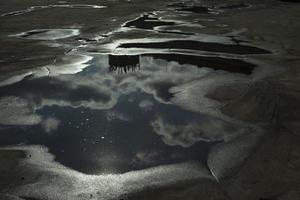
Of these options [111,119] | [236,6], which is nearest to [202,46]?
[111,119]

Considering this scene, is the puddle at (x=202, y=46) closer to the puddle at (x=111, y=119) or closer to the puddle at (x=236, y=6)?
the puddle at (x=111, y=119)

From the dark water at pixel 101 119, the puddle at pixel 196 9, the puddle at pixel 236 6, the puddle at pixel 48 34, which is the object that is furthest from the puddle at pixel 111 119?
the puddle at pixel 236 6

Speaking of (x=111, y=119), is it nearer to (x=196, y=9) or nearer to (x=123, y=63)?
(x=123, y=63)

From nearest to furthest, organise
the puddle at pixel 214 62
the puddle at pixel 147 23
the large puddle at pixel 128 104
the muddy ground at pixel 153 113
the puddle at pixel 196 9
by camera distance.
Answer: the muddy ground at pixel 153 113 < the large puddle at pixel 128 104 < the puddle at pixel 214 62 < the puddle at pixel 147 23 < the puddle at pixel 196 9

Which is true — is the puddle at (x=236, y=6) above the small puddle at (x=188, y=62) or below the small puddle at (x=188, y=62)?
above

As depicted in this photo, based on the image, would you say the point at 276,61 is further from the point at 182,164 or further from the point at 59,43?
the point at 59,43

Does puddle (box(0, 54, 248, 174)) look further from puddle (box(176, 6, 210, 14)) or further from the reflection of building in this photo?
puddle (box(176, 6, 210, 14))
